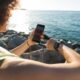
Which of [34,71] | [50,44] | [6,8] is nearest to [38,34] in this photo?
[50,44]

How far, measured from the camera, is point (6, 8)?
251cm

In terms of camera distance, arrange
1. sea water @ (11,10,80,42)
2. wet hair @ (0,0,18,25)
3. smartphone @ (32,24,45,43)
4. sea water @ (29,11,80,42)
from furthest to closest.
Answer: sea water @ (11,10,80,42) → sea water @ (29,11,80,42) → smartphone @ (32,24,45,43) → wet hair @ (0,0,18,25)

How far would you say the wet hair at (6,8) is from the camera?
2.45 m

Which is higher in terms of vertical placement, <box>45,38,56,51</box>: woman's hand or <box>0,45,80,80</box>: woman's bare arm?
<box>0,45,80,80</box>: woman's bare arm

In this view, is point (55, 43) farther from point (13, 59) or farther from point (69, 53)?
point (13, 59)

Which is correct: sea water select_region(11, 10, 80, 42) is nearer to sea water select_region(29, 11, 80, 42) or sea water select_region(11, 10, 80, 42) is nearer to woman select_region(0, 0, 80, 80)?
sea water select_region(29, 11, 80, 42)

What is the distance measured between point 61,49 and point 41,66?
1.26m

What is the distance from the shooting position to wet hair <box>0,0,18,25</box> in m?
2.45

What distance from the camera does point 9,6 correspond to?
8.28 ft

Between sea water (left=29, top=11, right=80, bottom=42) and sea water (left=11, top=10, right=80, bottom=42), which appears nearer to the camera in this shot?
sea water (left=29, top=11, right=80, bottom=42)

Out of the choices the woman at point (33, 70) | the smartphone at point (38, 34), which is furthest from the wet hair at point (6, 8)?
the smartphone at point (38, 34)

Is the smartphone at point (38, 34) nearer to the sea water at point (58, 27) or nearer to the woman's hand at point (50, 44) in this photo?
the woman's hand at point (50, 44)

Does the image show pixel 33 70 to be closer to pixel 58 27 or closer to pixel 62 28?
pixel 62 28

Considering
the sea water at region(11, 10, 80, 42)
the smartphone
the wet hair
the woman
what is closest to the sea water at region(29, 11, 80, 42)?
the sea water at region(11, 10, 80, 42)
